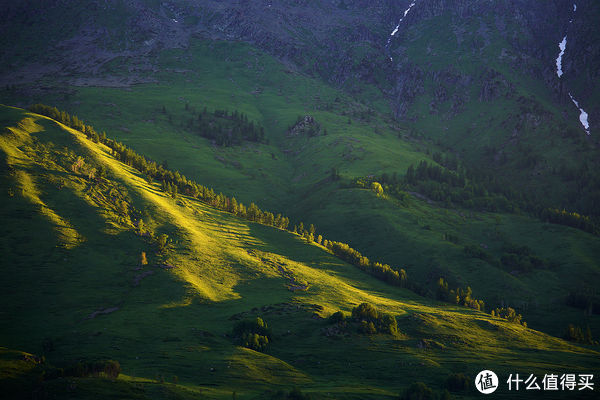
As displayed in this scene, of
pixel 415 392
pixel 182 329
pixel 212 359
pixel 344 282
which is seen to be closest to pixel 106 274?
pixel 182 329

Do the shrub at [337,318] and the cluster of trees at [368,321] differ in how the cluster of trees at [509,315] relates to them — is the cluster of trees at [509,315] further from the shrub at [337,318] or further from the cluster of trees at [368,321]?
the shrub at [337,318]

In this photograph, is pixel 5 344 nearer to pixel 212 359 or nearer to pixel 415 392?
pixel 212 359

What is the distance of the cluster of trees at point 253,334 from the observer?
89625mm

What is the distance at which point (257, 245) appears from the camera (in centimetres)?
17350

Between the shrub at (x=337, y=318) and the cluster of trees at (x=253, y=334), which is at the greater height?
the shrub at (x=337, y=318)

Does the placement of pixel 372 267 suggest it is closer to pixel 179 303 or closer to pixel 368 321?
pixel 368 321

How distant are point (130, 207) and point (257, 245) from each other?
46.5 metres

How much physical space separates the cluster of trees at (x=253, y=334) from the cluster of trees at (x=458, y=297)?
87.2 metres

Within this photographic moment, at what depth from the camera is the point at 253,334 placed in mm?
92375

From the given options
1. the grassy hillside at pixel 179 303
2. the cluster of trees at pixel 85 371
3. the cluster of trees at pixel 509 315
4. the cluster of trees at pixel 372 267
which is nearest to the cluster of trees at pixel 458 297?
the cluster of trees at pixel 509 315

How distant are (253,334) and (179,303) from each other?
1128 inches

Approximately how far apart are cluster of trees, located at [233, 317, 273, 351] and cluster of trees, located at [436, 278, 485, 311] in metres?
87.2

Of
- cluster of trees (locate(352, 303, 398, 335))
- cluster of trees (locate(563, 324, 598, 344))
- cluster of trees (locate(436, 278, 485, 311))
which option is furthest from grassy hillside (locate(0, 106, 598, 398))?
cluster of trees (locate(563, 324, 598, 344))

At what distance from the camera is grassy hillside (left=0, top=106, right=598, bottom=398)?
239 ft
